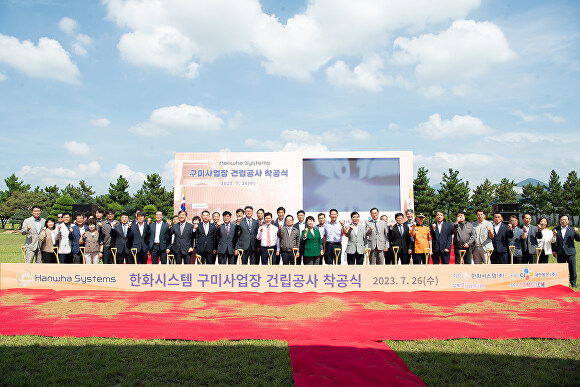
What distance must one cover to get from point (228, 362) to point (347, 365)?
93 centimetres

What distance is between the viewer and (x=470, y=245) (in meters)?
7.13

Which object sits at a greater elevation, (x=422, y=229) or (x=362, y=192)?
(x=362, y=192)

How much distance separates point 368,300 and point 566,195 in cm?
3880

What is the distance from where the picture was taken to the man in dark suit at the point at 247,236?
7070 millimetres

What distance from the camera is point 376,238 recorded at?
7211 mm

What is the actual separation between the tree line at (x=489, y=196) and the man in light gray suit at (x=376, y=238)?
20.8 metres

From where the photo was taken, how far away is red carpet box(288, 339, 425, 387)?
8.42 ft

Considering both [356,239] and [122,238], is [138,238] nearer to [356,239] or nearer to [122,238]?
[122,238]

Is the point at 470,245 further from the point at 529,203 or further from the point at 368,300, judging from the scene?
the point at 529,203

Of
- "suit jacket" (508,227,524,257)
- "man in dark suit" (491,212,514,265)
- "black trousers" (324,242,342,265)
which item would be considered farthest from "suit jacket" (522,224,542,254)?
"black trousers" (324,242,342,265)

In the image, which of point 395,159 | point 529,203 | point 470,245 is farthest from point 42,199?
point 529,203

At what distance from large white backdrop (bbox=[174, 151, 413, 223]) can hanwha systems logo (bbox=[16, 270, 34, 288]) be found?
4215 mm

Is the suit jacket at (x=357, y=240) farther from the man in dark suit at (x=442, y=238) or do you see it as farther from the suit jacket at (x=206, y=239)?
the suit jacket at (x=206, y=239)

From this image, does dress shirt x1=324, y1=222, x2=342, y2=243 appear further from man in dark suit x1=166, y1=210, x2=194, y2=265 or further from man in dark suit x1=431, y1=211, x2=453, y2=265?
man in dark suit x1=166, y1=210, x2=194, y2=265
